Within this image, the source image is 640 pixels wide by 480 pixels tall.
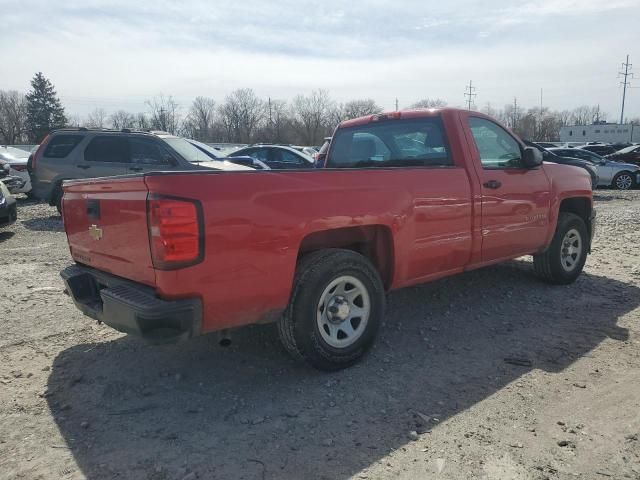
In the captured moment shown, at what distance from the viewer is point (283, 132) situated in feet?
291

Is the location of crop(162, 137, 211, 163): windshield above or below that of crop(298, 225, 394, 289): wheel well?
above

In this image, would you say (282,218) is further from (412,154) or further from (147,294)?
(412,154)

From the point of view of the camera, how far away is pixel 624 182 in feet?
65.8

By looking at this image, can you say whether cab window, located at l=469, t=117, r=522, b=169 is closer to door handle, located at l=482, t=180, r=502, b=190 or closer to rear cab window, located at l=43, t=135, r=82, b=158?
door handle, located at l=482, t=180, r=502, b=190

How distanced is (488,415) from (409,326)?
156cm

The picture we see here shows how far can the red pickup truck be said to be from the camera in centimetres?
287

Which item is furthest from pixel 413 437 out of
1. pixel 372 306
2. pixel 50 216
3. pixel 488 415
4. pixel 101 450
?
pixel 50 216

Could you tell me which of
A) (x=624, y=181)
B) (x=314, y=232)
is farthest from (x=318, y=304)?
(x=624, y=181)

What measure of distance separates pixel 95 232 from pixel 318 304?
1.62m

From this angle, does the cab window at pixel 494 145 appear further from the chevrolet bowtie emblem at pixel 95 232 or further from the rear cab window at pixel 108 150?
the rear cab window at pixel 108 150

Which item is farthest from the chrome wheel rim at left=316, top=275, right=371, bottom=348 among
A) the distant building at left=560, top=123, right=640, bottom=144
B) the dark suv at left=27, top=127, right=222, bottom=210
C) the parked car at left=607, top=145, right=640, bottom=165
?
the distant building at left=560, top=123, right=640, bottom=144

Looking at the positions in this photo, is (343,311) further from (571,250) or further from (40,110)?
(40,110)

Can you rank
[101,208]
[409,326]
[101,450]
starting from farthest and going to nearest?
1. [409,326]
2. [101,208]
3. [101,450]

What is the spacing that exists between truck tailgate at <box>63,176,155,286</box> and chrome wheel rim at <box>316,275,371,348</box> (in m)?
1.20
